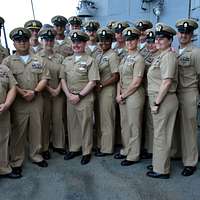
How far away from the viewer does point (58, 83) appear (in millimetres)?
4516

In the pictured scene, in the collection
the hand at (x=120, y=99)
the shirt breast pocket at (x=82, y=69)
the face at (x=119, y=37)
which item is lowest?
the hand at (x=120, y=99)

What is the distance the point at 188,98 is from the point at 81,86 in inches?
51.3

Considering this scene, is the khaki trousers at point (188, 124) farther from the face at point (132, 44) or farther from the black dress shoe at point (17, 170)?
the black dress shoe at point (17, 170)

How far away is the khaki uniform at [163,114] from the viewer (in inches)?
142

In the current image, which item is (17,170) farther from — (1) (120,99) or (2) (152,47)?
Answer: (2) (152,47)

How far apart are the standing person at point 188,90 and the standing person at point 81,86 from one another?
105 cm

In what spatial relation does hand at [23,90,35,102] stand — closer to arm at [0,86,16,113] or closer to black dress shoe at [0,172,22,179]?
arm at [0,86,16,113]

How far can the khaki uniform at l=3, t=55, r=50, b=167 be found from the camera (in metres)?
3.90

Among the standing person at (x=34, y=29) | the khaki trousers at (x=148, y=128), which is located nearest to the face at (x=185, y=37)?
the khaki trousers at (x=148, y=128)

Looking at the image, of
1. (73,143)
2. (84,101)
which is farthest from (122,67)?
(73,143)

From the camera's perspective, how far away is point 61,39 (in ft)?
16.5

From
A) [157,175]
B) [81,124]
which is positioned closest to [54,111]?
[81,124]

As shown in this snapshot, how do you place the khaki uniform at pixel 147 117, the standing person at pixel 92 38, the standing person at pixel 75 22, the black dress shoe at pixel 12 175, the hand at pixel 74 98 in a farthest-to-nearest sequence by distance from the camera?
the standing person at pixel 75 22 → the standing person at pixel 92 38 → the khaki uniform at pixel 147 117 → the hand at pixel 74 98 → the black dress shoe at pixel 12 175

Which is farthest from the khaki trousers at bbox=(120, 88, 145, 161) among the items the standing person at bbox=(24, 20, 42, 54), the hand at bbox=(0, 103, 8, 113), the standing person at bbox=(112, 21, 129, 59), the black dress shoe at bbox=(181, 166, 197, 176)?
the standing person at bbox=(24, 20, 42, 54)
